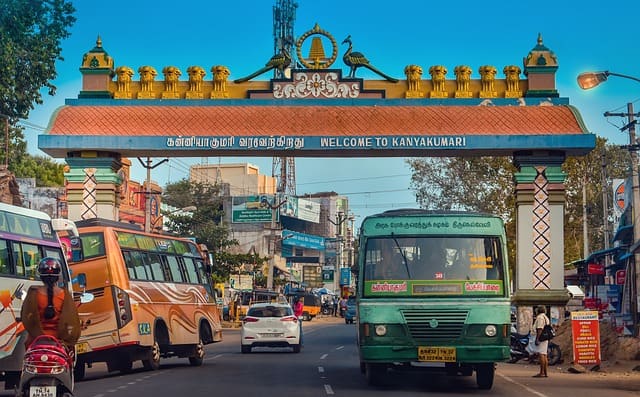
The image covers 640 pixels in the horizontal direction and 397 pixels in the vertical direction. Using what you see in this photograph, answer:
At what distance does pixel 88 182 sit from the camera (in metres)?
28.8

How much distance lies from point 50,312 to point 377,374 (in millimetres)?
9021

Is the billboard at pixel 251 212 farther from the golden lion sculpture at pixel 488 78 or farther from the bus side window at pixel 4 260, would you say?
the bus side window at pixel 4 260

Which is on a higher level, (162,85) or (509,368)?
(162,85)

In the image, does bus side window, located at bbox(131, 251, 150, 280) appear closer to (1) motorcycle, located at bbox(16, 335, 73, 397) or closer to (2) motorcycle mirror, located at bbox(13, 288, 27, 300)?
(2) motorcycle mirror, located at bbox(13, 288, 27, 300)

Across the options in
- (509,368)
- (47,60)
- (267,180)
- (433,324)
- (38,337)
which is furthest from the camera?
(267,180)

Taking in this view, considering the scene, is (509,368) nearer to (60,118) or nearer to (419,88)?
(419,88)

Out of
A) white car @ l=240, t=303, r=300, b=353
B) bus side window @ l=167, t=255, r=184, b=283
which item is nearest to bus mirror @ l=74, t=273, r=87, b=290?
bus side window @ l=167, t=255, r=184, b=283

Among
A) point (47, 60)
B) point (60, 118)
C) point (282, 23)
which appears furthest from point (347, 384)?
point (282, 23)

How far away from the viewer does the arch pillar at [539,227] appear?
92.1 ft

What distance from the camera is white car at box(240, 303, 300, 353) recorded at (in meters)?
31.5

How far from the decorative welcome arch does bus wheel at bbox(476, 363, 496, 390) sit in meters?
9.45

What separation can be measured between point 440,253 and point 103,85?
14510 millimetres

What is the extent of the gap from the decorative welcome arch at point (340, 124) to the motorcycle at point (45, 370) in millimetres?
17885

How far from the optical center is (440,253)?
17.8 meters
